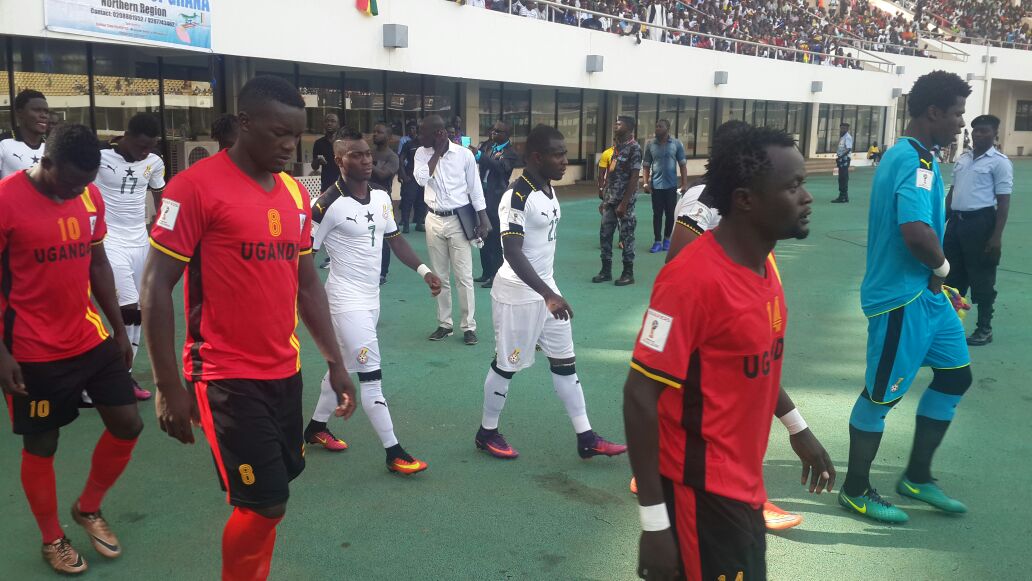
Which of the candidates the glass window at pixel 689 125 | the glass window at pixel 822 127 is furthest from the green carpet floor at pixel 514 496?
the glass window at pixel 822 127

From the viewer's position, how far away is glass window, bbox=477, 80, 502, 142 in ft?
72.5

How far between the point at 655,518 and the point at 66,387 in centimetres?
261

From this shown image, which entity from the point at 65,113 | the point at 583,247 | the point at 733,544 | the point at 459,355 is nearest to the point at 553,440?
the point at 459,355

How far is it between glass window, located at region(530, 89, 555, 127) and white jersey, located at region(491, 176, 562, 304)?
1957cm

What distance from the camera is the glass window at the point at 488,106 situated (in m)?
22.1

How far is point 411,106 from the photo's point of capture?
1922cm

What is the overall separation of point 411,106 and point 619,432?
1531cm

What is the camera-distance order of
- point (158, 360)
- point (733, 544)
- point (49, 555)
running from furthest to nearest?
point (49, 555) < point (158, 360) < point (733, 544)

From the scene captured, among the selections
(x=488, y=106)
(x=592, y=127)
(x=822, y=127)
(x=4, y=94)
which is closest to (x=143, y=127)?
(x=4, y=94)

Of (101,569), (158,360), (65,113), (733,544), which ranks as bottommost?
(101,569)

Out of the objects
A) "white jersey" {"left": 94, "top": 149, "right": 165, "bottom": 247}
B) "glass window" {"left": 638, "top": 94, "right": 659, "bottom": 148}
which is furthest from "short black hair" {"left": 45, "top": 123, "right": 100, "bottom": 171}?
"glass window" {"left": 638, "top": 94, "right": 659, "bottom": 148}

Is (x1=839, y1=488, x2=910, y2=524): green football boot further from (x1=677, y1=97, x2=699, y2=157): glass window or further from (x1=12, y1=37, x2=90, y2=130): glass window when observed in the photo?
(x1=677, y1=97, x2=699, y2=157): glass window

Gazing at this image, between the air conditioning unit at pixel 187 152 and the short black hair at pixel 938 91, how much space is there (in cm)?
1276

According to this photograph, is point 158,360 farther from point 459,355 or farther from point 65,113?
point 65,113
